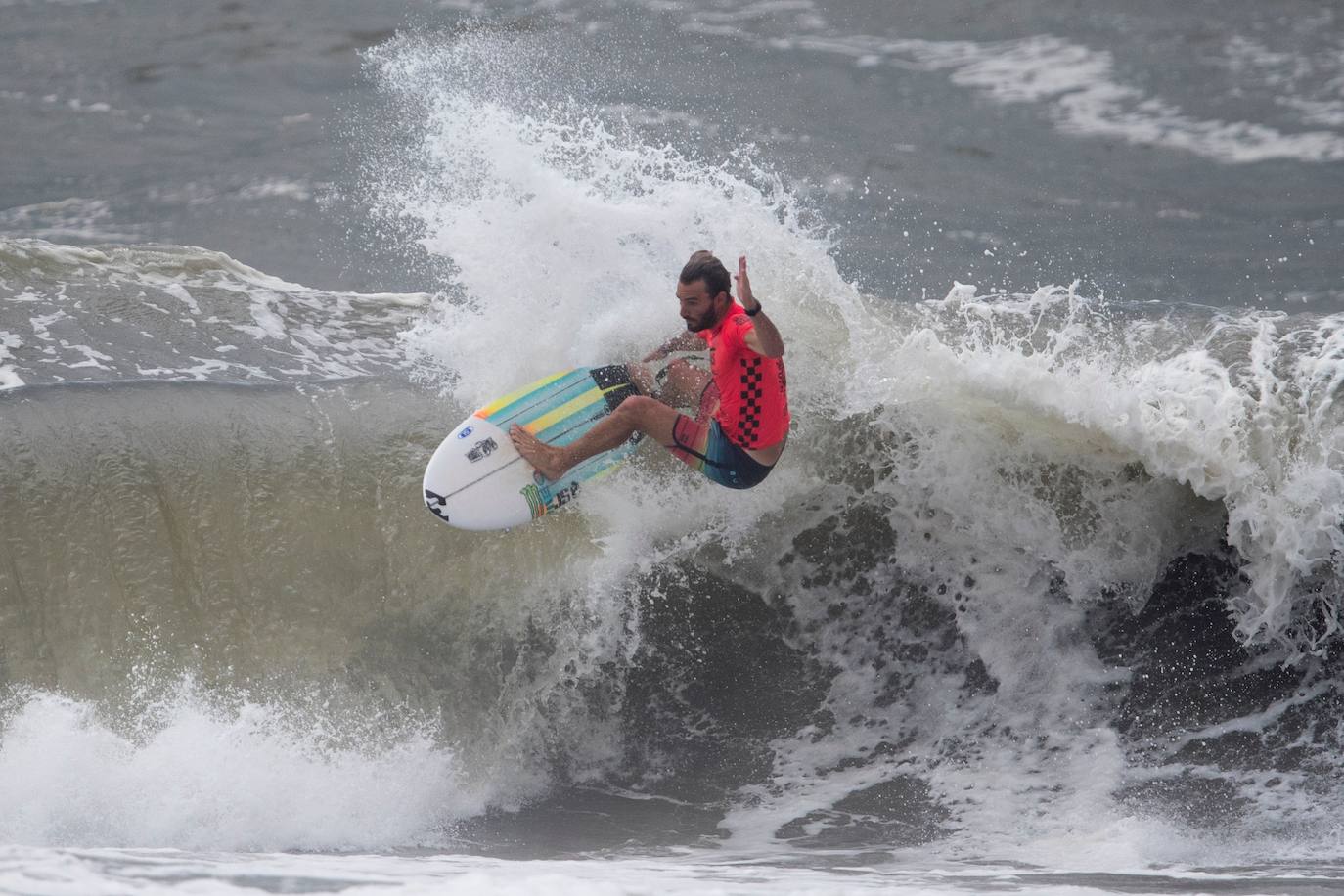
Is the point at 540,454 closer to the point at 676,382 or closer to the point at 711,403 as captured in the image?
the point at 676,382

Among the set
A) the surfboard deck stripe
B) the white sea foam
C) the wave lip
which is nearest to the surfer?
the surfboard deck stripe

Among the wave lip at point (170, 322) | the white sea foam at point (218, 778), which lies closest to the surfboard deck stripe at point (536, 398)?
the white sea foam at point (218, 778)

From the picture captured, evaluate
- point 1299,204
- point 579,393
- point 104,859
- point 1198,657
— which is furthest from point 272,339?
point 1299,204

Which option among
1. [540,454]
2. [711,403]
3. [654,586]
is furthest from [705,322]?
[654,586]

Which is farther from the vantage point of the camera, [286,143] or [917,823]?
[286,143]

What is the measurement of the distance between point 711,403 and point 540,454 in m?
0.79

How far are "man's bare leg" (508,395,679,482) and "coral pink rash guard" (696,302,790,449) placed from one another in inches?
10.3

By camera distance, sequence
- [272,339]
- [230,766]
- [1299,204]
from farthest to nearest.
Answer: [1299,204] → [272,339] → [230,766]

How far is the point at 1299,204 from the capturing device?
9883mm

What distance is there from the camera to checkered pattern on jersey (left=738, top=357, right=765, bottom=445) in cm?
489

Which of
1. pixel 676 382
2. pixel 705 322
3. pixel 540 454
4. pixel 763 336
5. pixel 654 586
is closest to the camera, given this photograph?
pixel 763 336

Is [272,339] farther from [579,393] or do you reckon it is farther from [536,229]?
[579,393]

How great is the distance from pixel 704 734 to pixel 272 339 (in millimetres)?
3544

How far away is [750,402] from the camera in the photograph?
496 cm
